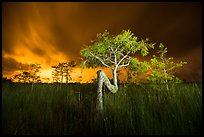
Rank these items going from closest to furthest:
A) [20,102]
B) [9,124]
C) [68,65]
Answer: [9,124] < [20,102] < [68,65]

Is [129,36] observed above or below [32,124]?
above

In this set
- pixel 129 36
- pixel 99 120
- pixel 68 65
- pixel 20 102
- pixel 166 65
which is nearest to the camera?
pixel 99 120

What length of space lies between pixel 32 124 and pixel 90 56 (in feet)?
16.6

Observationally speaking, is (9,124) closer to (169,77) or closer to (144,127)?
(144,127)

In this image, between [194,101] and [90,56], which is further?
[90,56]

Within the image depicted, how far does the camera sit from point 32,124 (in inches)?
135

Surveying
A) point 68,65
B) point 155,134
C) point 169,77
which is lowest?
point 155,134

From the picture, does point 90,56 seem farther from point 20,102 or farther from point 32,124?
point 32,124

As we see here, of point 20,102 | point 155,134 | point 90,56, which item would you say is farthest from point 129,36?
point 155,134

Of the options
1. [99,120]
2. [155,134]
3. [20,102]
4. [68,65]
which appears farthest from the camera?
[68,65]

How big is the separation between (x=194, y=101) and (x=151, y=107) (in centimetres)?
83

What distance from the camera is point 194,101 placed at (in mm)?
3424

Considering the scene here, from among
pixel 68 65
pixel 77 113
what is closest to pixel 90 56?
pixel 77 113

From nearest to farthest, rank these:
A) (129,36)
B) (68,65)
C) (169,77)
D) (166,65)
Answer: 1. (129,36)
2. (169,77)
3. (166,65)
4. (68,65)
